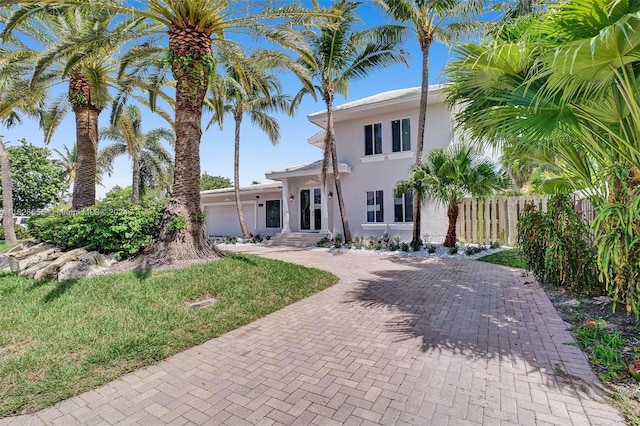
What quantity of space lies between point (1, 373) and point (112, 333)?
Answer: 1229mm

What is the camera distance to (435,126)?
15938 mm

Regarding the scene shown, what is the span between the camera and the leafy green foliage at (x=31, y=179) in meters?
27.8

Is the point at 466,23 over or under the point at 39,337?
over

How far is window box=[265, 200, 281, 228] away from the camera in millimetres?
22812

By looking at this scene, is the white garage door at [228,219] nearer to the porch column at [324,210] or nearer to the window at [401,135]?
the porch column at [324,210]

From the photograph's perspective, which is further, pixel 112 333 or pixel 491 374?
pixel 112 333

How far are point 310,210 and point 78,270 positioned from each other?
44.8ft

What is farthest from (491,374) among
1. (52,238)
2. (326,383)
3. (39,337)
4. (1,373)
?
(52,238)

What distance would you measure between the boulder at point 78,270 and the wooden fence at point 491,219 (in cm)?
1428

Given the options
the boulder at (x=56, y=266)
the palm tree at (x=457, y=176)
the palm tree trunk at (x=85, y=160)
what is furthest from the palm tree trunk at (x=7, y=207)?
the palm tree at (x=457, y=176)

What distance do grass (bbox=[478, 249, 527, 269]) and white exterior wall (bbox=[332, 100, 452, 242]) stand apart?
12.3 feet

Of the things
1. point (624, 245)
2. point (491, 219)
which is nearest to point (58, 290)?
point (624, 245)

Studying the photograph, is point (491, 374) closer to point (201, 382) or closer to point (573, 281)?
point (201, 382)

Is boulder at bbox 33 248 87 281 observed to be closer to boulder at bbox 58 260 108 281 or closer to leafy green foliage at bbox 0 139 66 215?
boulder at bbox 58 260 108 281
